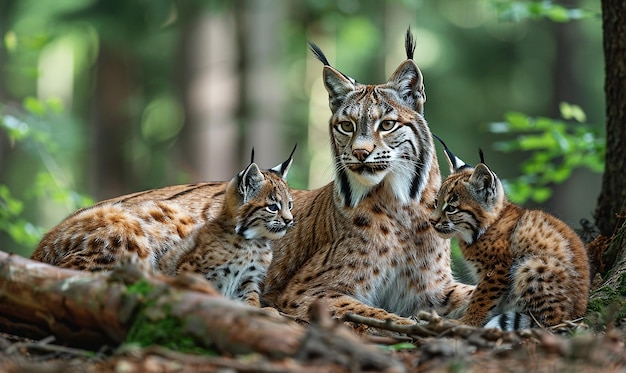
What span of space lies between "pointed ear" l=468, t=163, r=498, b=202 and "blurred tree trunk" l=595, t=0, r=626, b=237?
1228 mm

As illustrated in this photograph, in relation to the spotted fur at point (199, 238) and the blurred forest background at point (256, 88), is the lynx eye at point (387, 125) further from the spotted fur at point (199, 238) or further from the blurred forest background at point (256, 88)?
the blurred forest background at point (256, 88)

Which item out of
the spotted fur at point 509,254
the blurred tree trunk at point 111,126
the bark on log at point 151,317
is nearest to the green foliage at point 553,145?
the spotted fur at point 509,254

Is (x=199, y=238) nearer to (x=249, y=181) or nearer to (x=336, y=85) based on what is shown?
(x=249, y=181)

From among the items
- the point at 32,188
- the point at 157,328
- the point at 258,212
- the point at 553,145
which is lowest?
the point at 32,188

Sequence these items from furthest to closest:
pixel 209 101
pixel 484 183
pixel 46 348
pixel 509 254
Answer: pixel 209 101 < pixel 484 183 < pixel 509 254 < pixel 46 348

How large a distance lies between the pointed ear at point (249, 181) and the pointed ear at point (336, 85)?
0.80 metres

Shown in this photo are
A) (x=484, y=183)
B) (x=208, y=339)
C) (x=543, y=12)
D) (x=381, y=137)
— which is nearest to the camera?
(x=208, y=339)

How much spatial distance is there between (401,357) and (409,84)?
3.12m

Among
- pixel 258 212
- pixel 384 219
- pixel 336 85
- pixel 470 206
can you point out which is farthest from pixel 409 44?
Result: pixel 258 212

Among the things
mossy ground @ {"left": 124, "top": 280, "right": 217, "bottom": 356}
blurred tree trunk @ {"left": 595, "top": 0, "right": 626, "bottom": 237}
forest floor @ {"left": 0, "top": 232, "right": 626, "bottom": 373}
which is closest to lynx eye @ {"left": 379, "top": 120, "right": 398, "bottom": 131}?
blurred tree trunk @ {"left": 595, "top": 0, "right": 626, "bottom": 237}

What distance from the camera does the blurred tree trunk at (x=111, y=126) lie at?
16641 millimetres

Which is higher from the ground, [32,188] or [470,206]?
[470,206]

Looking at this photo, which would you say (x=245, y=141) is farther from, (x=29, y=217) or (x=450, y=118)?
(x=29, y=217)

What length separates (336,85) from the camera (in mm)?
6582
